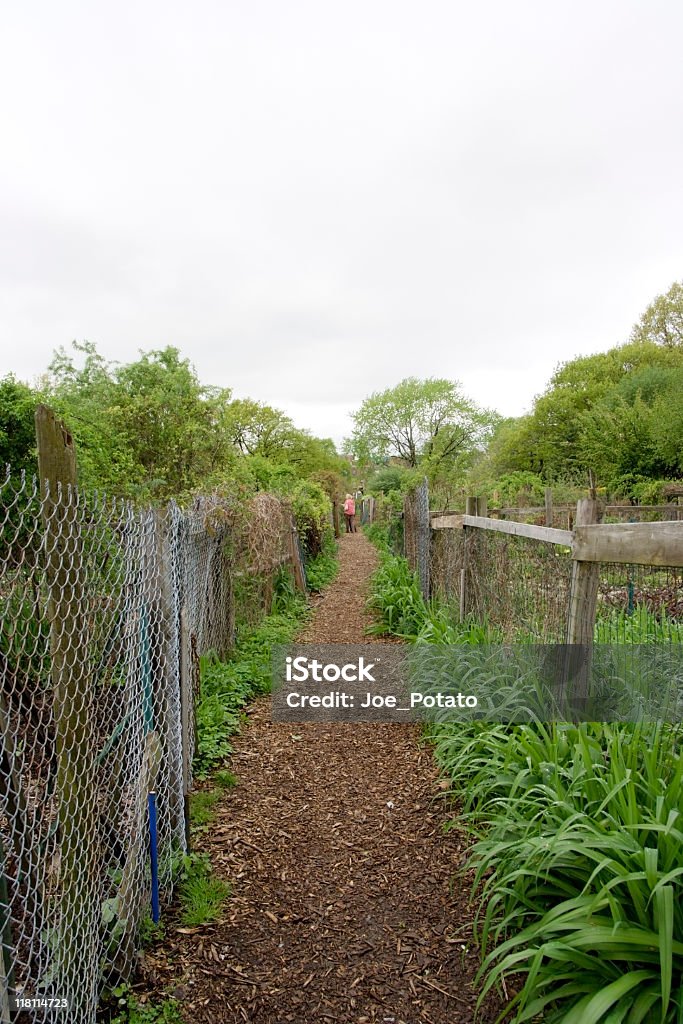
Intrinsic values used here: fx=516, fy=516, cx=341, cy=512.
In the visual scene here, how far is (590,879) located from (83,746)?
157 cm

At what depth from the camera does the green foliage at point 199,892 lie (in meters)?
2.18

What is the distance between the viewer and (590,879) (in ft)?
4.88

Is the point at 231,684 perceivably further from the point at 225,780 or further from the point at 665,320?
the point at 665,320

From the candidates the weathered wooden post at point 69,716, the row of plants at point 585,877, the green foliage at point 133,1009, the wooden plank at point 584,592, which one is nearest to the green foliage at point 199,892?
the green foliage at point 133,1009

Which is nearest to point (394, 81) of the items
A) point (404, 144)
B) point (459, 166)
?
point (404, 144)

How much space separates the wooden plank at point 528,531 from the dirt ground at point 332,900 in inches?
64.2

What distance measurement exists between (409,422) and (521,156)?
2002 centimetres

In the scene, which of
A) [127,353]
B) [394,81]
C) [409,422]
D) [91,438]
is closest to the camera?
[91,438]

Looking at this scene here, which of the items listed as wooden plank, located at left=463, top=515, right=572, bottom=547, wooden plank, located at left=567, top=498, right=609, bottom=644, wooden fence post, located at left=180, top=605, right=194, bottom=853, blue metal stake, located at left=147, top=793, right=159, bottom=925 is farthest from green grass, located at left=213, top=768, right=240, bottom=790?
wooden plank, located at left=463, top=515, right=572, bottom=547

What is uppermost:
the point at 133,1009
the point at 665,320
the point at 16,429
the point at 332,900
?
the point at 665,320

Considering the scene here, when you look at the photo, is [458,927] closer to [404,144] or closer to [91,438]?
[91,438]

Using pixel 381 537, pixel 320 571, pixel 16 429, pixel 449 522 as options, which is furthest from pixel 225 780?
pixel 381 537

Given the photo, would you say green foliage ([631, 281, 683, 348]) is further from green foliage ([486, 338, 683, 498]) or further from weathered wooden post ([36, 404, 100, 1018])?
weathered wooden post ([36, 404, 100, 1018])

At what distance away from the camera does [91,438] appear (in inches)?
226
